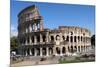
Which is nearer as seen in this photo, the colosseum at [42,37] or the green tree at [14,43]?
the green tree at [14,43]

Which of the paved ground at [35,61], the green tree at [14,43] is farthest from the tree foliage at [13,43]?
the paved ground at [35,61]

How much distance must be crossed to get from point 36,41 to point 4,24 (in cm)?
46

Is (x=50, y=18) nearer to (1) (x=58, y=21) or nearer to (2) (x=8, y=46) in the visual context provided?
(1) (x=58, y=21)

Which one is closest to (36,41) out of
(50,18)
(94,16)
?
(50,18)

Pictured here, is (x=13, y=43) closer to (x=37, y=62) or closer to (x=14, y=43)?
(x=14, y=43)

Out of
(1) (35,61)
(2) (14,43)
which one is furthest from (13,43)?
(1) (35,61)

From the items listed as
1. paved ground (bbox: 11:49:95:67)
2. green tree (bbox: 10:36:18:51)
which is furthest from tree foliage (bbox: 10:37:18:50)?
paved ground (bbox: 11:49:95:67)

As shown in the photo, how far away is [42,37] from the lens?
266 centimetres

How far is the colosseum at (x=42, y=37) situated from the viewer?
2578 millimetres

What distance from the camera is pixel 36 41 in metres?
2.65

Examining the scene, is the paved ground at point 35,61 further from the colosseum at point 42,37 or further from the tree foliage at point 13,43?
the tree foliage at point 13,43

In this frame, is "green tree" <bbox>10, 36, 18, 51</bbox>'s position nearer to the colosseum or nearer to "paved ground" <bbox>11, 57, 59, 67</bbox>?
the colosseum

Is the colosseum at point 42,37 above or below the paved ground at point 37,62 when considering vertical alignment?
above

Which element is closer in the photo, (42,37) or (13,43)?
(13,43)
